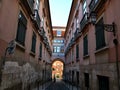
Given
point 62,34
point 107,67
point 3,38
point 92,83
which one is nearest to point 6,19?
point 3,38

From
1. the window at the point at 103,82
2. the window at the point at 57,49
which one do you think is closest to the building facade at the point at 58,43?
the window at the point at 57,49

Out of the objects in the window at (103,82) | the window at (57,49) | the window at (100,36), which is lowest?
the window at (103,82)

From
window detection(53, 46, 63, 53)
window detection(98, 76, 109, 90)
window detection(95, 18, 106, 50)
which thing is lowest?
window detection(98, 76, 109, 90)

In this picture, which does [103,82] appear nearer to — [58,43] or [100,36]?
[100,36]

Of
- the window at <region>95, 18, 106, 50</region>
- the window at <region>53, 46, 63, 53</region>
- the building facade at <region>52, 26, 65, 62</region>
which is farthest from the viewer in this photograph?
the window at <region>53, 46, 63, 53</region>

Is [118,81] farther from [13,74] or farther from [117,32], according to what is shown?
[13,74]

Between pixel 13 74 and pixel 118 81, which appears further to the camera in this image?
pixel 13 74

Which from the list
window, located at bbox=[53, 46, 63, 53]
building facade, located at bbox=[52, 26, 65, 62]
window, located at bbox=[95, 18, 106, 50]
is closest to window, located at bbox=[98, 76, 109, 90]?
window, located at bbox=[95, 18, 106, 50]

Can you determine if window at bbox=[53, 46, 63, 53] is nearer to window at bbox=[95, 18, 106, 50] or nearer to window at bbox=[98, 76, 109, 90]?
window at bbox=[95, 18, 106, 50]

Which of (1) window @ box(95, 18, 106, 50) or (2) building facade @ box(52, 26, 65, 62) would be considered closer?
(1) window @ box(95, 18, 106, 50)

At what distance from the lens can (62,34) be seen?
112 feet

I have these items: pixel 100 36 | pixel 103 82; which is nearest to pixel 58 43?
pixel 100 36

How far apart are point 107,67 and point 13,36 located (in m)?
4.59

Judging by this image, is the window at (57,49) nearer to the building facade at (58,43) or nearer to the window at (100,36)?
the building facade at (58,43)
